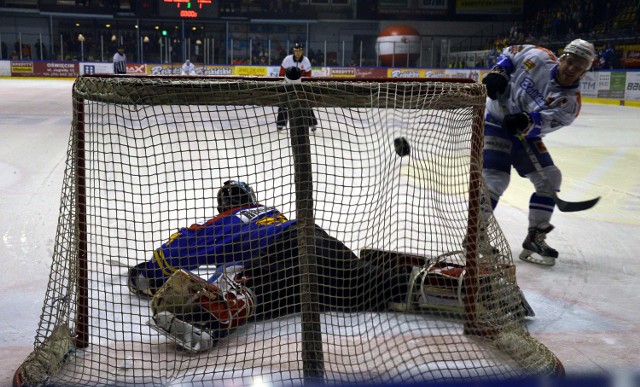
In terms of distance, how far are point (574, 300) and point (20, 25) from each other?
2661cm

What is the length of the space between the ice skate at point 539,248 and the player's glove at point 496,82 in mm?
737

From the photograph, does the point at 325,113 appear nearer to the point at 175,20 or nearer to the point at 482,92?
the point at 482,92

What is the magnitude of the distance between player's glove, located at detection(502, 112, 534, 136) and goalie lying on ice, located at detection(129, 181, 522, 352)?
0.98m

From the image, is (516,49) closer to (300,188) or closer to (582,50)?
(582,50)

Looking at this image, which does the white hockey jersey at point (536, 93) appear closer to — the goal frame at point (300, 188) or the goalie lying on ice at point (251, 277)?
the goalie lying on ice at point (251, 277)

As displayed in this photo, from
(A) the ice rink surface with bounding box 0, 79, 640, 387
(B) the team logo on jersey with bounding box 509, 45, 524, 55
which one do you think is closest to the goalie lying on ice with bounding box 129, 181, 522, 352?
(A) the ice rink surface with bounding box 0, 79, 640, 387

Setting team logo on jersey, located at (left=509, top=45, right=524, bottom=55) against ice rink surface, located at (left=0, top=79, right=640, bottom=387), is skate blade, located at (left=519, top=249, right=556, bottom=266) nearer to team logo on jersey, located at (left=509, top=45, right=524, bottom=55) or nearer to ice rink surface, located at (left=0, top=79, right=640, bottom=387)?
ice rink surface, located at (left=0, top=79, right=640, bottom=387)

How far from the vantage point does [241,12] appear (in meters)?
25.9

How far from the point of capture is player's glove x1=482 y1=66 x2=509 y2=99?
3.36m

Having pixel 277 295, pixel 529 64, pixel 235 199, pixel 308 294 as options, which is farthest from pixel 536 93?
pixel 308 294

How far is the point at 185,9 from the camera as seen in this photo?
77.5 ft

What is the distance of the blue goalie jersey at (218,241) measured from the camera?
2.36m

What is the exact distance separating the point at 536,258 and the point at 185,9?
22056 mm

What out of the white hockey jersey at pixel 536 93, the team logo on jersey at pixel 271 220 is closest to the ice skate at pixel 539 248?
the white hockey jersey at pixel 536 93
